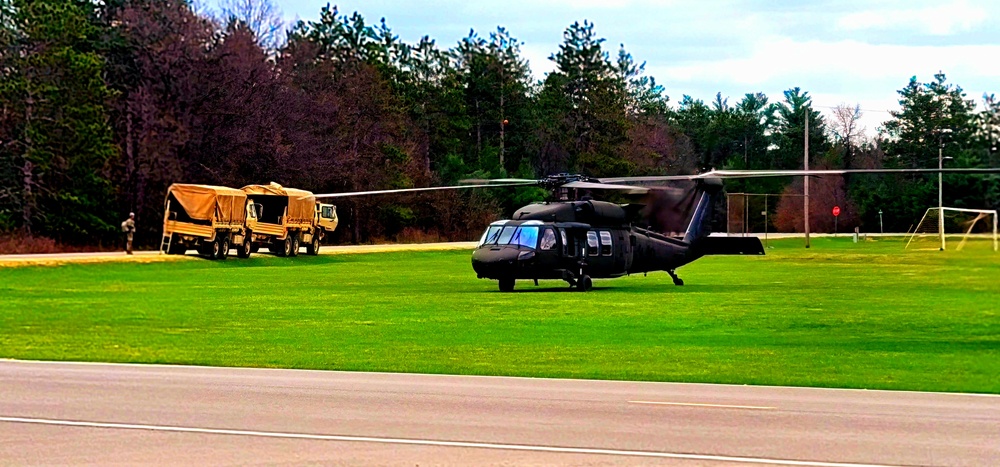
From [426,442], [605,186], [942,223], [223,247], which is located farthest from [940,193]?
[223,247]

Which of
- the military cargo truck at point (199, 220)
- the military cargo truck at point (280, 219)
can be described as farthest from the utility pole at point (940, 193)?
the military cargo truck at point (280, 219)

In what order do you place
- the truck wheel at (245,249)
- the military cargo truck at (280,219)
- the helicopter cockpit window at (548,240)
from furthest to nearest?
1. the military cargo truck at (280,219)
2. the truck wheel at (245,249)
3. the helicopter cockpit window at (548,240)

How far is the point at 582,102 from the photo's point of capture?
10225 centimetres

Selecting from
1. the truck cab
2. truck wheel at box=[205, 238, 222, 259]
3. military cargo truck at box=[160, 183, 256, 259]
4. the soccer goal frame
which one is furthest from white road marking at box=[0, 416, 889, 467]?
the truck cab

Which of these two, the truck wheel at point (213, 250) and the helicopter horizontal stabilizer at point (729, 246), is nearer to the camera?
the helicopter horizontal stabilizer at point (729, 246)

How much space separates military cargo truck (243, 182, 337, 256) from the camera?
Result: 5856cm

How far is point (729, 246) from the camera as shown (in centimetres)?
3831

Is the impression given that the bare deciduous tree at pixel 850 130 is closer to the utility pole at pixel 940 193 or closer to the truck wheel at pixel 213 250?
the utility pole at pixel 940 193

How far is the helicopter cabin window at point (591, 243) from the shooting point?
117ft

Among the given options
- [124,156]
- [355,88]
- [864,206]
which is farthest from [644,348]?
[355,88]

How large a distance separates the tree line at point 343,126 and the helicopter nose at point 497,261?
908 cm

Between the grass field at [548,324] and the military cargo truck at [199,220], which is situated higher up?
the military cargo truck at [199,220]

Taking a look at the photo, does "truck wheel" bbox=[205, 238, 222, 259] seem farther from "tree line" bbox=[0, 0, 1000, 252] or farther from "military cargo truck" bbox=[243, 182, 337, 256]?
"tree line" bbox=[0, 0, 1000, 252]

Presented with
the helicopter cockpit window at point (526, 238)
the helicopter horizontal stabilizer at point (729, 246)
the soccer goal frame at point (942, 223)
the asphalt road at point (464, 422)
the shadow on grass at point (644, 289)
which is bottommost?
the shadow on grass at point (644, 289)
